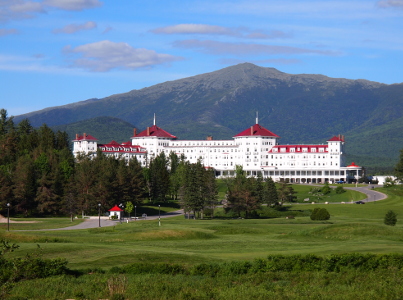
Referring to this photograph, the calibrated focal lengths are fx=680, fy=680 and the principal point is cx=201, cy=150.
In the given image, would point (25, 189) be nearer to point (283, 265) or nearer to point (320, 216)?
point (320, 216)

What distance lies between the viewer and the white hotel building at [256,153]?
587ft

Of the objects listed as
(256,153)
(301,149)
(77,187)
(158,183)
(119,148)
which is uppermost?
(119,148)

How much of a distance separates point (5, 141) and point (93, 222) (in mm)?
60311

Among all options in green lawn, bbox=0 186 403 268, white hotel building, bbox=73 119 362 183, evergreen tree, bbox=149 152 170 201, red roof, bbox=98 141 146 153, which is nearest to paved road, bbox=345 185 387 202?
white hotel building, bbox=73 119 362 183

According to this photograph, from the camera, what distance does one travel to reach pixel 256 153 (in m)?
186

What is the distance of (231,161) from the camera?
623ft

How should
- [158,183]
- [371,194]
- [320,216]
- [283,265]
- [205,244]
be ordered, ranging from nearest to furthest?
[283,265] → [205,244] → [320,216] → [158,183] → [371,194]

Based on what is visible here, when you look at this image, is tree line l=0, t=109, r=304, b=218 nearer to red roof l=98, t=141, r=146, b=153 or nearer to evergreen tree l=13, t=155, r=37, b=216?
evergreen tree l=13, t=155, r=37, b=216

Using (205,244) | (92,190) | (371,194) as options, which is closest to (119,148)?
(371,194)

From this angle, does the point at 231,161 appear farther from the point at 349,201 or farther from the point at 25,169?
the point at 25,169

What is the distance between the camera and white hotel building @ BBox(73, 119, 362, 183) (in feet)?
587

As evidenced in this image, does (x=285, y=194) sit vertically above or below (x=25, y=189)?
below

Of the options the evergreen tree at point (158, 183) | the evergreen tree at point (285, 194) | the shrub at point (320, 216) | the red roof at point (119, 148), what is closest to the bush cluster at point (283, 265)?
the shrub at point (320, 216)

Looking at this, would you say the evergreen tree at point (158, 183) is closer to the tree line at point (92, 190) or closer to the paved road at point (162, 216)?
the tree line at point (92, 190)
